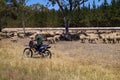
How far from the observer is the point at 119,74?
15789 mm

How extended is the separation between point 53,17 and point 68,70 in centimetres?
7565

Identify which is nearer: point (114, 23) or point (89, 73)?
point (89, 73)

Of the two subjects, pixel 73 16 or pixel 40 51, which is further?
pixel 73 16

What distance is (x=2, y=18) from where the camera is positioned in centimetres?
6612

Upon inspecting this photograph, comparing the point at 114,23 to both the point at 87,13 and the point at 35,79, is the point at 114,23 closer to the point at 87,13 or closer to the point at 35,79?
the point at 87,13

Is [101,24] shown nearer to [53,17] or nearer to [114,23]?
[114,23]

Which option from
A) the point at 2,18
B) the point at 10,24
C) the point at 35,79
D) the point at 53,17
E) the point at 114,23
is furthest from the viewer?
the point at 53,17

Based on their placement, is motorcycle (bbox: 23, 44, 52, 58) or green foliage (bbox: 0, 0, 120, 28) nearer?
motorcycle (bbox: 23, 44, 52, 58)

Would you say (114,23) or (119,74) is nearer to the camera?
(119,74)

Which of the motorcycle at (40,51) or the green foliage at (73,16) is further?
the green foliage at (73,16)

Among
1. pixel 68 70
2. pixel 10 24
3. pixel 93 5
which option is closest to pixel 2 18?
pixel 10 24

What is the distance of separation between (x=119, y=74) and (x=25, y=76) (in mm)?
4515

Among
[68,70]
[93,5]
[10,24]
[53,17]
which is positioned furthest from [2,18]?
[68,70]

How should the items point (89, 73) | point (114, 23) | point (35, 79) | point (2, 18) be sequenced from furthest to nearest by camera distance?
point (114, 23) → point (2, 18) → point (89, 73) → point (35, 79)
